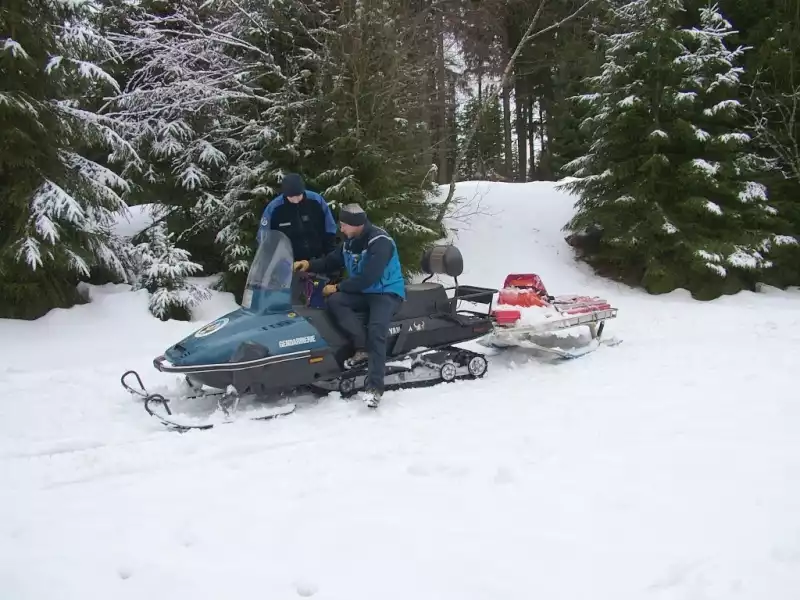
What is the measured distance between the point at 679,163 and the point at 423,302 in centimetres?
669

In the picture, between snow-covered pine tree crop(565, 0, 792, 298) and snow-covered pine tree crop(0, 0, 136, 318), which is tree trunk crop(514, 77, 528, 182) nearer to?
snow-covered pine tree crop(565, 0, 792, 298)

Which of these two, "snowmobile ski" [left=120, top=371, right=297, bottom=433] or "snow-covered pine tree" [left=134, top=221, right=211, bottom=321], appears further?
"snow-covered pine tree" [left=134, top=221, right=211, bottom=321]

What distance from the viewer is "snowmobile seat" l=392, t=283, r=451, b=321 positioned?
215 inches

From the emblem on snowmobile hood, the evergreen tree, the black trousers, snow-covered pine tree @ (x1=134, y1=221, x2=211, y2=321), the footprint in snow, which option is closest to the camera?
the footprint in snow

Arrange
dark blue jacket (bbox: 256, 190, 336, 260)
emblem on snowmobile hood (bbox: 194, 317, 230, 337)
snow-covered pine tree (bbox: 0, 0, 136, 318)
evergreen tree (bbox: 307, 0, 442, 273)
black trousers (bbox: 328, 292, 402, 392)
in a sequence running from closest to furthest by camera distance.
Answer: emblem on snowmobile hood (bbox: 194, 317, 230, 337), black trousers (bbox: 328, 292, 402, 392), dark blue jacket (bbox: 256, 190, 336, 260), snow-covered pine tree (bbox: 0, 0, 136, 318), evergreen tree (bbox: 307, 0, 442, 273)

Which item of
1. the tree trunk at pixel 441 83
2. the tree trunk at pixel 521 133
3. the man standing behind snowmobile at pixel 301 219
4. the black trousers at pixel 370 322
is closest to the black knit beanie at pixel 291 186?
the man standing behind snowmobile at pixel 301 219

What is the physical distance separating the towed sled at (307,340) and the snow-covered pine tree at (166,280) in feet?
7.11

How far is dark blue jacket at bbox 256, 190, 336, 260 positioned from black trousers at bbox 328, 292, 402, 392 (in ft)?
3.04

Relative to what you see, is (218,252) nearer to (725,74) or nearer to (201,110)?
(201,110)

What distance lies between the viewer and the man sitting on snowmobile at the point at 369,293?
496 centimetres

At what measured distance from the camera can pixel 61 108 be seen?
7285 millimetres

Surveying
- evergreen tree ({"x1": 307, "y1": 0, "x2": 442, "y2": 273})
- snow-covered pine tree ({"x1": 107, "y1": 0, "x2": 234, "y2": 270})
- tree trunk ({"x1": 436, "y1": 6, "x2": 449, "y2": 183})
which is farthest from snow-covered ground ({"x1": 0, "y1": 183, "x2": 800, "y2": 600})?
tree trunk ({"x1": 436, "y1": 6, "x2": 449, "y2": 183})

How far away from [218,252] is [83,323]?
2882 millimetres

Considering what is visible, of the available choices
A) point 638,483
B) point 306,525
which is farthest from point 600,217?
point 306,525
